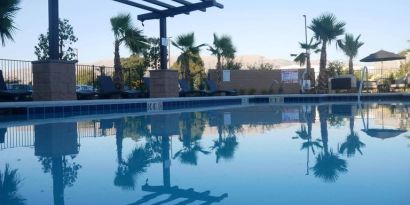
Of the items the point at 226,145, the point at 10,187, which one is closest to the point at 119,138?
the point at 226,145

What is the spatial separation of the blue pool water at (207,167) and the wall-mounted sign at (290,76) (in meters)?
16.5

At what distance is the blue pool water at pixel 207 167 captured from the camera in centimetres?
254

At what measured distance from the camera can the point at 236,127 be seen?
693 cm

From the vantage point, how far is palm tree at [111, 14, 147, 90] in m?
15.0

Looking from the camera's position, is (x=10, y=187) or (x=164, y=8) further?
(x=164, y=8)

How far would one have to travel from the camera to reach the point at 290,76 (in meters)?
22.4

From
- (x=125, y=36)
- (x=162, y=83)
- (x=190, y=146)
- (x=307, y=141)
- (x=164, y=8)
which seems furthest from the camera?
(x=125, y=36)

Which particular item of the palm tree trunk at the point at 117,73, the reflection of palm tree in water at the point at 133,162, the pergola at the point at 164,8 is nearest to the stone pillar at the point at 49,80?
the pergola at the point at 164,8

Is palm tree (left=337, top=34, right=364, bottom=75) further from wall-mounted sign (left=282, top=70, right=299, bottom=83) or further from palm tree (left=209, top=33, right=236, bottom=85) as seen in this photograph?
palm tree (left=209, top=33, right=236, bottom=85)

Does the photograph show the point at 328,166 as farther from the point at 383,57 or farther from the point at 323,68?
the point at 323,68

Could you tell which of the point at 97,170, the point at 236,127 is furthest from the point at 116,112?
the point at 97,170

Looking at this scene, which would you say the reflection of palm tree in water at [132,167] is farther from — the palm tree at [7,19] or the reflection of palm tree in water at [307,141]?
the palm tree at [7,19]

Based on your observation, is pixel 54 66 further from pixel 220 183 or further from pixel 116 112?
pixel 220 183

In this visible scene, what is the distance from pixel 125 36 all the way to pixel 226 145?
444 inches
